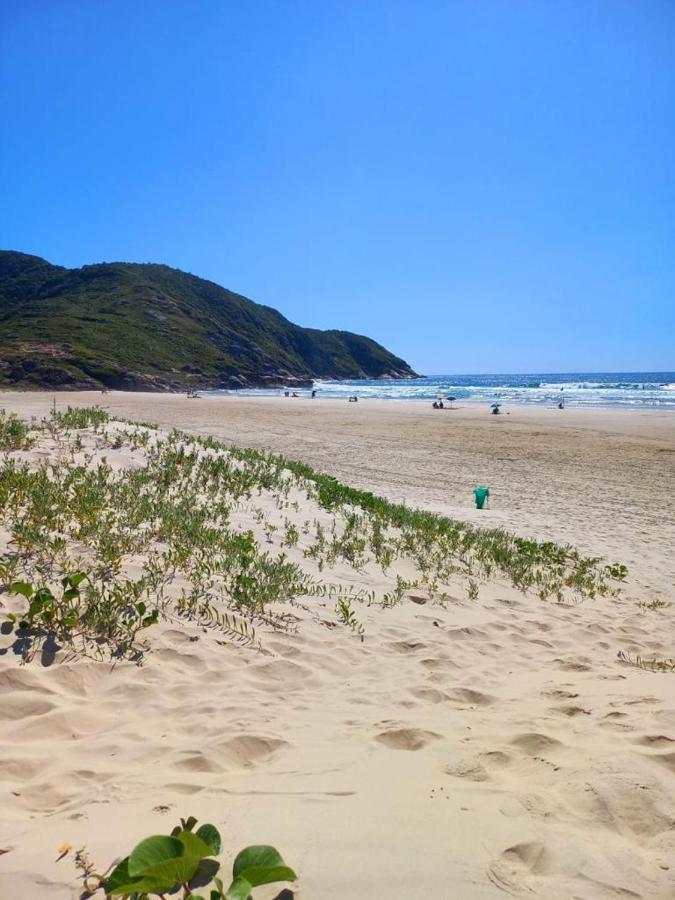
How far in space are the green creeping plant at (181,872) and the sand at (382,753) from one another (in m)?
0.18

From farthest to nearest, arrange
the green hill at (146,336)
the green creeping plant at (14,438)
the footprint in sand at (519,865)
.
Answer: the green hill at (146,336)
the green creeping plant at (14,438)
the footprint in sand at (519,865)

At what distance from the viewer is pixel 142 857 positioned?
5.87 ft

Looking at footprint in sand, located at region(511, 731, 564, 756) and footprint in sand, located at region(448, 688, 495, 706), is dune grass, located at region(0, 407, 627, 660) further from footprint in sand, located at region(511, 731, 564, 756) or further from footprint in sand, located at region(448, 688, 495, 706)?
footprint in sand, located at region(511, 731, 564, 756)

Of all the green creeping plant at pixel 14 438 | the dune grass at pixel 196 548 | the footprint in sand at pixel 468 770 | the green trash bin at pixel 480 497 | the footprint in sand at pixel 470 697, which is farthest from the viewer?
the green trash bin at pixel 480 497

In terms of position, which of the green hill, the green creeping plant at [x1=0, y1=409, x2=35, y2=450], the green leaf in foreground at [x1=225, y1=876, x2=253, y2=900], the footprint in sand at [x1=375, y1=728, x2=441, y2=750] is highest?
the green hill

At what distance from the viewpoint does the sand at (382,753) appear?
2.08 meters

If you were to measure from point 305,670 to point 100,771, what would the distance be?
65.7 inches

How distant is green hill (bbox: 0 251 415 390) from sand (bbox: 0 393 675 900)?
6664 centimetres

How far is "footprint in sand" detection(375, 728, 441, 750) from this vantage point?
10.1ft

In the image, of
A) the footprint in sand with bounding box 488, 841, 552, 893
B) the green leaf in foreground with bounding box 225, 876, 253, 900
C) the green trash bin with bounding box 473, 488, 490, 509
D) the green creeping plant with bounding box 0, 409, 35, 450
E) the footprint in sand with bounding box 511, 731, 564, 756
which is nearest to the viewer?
the green leaf in foreground with bounding box 225, 876, 253, 900

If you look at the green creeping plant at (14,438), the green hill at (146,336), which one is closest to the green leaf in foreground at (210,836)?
the green creeping plant at (14,438)

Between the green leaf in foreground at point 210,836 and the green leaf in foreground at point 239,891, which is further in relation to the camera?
the green leaf in foreground at point 210,836

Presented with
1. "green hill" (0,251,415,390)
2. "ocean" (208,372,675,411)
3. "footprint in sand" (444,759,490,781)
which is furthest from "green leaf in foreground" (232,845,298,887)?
"green hill" (0,251,415,390)

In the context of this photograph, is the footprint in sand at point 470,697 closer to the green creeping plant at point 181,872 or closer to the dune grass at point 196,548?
the dune grass at point 196,548
